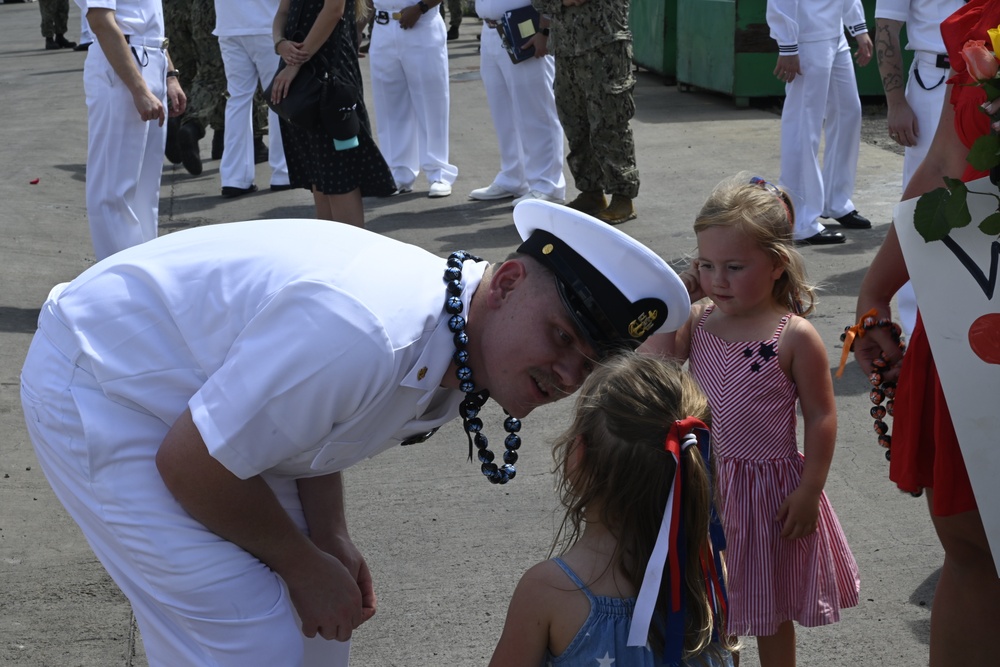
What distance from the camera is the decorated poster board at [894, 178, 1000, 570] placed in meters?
2.11

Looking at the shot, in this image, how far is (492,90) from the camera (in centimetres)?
827

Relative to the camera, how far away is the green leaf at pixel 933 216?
A: 6.92ft

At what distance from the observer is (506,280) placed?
1967 millimetres

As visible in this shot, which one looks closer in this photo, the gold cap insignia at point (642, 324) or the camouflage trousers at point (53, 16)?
the gold cap insignia at point (642, 324)

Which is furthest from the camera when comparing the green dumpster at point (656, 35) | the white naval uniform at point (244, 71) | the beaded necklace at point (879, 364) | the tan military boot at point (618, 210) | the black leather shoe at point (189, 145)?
the green dumpster at point (656, 35)

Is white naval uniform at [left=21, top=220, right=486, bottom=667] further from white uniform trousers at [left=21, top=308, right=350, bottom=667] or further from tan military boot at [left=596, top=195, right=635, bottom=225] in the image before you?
tan military boot at [left=596, top=195, right=635, bottom=225]

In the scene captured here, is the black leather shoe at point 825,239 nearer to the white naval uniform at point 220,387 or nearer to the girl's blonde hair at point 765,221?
the girl's blonde hair at point 765,221

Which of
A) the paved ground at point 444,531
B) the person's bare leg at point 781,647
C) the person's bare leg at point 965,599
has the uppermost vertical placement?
the person's bare leg at point 965,599

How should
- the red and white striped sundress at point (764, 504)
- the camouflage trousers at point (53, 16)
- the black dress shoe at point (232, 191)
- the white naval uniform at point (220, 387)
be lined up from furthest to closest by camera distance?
the camouflage trousers at point (53, 16) < the black dress shoe at point (232, 191) < the red and white striped sundress at point (764, 504) < the white naval uniform at point (220, 387)

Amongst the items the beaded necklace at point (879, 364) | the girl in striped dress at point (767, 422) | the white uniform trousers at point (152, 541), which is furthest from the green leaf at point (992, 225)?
the white uniform trousers at point (152, 541)

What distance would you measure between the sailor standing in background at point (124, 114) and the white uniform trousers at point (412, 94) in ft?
9.12

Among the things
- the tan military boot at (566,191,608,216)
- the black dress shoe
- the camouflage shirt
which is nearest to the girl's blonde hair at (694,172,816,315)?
the camouflage shirt

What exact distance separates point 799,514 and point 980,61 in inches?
44.6

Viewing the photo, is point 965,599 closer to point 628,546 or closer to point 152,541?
point 628,546
